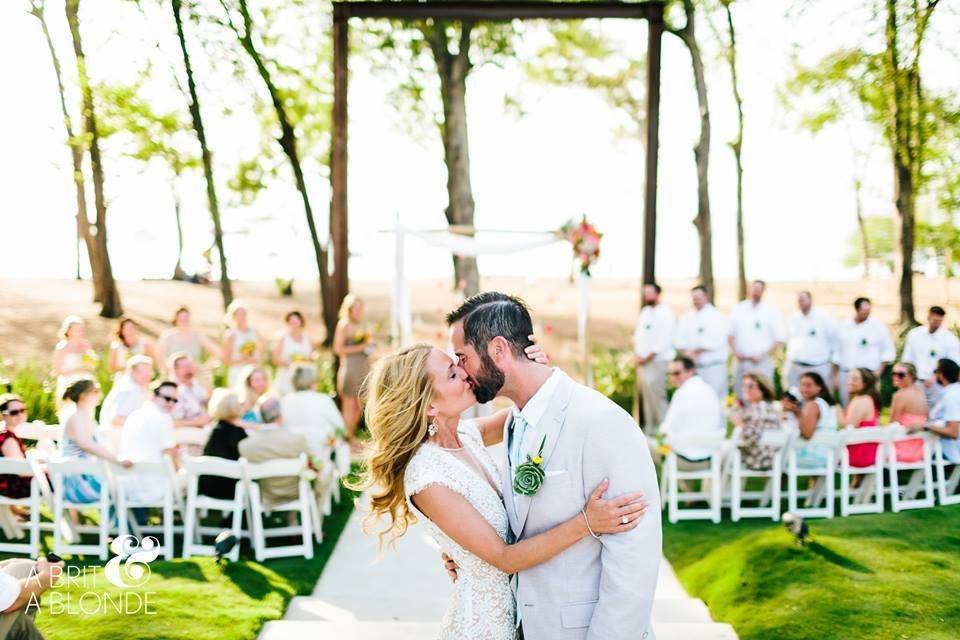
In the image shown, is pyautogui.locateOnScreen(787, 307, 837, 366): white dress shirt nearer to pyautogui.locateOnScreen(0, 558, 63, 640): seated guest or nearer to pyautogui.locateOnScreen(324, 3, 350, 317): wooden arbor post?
pyautogui.locateOnScreen(324, 3, 350, 317): wooden arbor post

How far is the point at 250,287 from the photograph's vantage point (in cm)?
3253

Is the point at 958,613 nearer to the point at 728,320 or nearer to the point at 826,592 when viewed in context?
the point at 826,592

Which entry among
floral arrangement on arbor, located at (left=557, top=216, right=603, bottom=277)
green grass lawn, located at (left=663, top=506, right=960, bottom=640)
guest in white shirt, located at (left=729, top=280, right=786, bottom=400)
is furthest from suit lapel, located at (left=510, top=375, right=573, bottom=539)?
guest in white shirt, located at (left=729, top=280, right=786, bottom=400)

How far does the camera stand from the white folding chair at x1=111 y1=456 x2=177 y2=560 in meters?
6.55

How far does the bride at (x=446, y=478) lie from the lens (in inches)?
113

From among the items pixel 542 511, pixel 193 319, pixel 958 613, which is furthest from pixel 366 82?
pixel 542 511

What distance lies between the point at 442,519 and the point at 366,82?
17.9 meters

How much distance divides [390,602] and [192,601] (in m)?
1.16

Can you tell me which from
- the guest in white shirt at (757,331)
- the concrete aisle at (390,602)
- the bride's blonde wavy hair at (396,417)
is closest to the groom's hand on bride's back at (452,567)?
the bride's blonde wavy hair at (396,417)

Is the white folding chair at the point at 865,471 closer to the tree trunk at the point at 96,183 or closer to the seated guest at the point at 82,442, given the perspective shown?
the seated guest at the point at 82,442

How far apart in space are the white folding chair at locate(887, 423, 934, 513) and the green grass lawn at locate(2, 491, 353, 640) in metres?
4.57

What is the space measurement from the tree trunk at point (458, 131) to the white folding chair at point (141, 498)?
10.3 m

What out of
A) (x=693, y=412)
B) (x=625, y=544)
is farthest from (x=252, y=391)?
(x=625, y=544)

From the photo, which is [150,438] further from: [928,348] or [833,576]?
[928,348]
